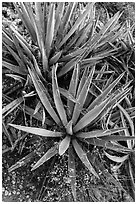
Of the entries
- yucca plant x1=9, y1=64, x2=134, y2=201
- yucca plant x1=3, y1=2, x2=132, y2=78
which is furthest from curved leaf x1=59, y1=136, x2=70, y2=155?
yucca plant x1=3, y1=2, x2=132, y2=78

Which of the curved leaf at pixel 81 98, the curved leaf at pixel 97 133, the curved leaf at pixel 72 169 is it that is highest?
the curved leaf at pixel 81 98

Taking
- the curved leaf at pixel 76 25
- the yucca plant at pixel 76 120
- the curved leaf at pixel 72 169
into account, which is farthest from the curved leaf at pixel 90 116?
the curved leaf at pixel 76 25

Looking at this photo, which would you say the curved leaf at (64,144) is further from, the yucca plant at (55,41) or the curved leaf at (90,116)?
the yucca plant at (55,41)

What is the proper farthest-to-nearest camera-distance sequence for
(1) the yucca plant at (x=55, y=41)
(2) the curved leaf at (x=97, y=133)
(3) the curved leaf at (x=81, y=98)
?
(1) the yucca plant at (x=55, y=41) < (3) the curved leaf at (x=81, y=98) < (2) the curved leaf at (x=97, y=133)

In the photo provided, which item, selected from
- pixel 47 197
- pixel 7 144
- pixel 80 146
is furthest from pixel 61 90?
pixel 47 197

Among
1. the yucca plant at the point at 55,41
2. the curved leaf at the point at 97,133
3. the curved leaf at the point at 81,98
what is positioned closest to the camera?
the curved leaf at the point at 97,133

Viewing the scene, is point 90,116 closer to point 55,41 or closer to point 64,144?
point 64,144

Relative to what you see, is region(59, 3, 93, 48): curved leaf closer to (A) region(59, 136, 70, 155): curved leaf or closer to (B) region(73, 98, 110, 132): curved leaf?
(B) region(73, 98, 110, 132): curved leaf

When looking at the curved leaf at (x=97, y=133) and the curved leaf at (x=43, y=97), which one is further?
the curved leaf at (x=43, y=97)

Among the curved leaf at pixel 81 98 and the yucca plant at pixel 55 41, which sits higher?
the yucca plant at pixel 55 41

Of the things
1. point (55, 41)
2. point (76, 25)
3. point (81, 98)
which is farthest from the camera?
point (55, 41)

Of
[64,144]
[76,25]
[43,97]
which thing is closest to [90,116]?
[64,144]

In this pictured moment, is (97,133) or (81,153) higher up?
(97,133)

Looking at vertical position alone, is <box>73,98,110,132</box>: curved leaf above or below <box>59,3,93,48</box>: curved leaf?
below
